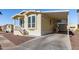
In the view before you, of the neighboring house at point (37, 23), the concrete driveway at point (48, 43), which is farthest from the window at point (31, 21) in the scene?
the concrete driveway at point (48, 43)

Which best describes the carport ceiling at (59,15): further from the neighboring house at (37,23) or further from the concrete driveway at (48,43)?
the concrete driveway at (48,43)

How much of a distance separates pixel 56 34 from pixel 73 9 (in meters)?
0.45

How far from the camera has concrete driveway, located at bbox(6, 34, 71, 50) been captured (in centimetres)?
357

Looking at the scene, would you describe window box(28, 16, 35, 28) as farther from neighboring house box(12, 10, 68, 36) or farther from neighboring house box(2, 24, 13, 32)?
neighboring house box(2, 24, 13, 32)

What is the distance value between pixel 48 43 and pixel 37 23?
34cm

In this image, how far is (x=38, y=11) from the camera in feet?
11.7

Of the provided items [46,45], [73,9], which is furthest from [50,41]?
[73,9]

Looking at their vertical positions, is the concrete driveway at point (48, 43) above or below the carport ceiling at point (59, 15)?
below

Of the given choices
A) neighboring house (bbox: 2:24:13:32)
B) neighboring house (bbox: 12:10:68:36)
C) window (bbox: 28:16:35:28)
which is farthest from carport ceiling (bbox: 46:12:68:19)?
neighboring house (bbox: 2:24:13:32)

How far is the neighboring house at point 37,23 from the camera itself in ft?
11.8

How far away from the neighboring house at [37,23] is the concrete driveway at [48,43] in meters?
0.09

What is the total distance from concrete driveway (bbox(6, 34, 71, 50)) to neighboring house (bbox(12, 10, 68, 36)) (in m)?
0.09
